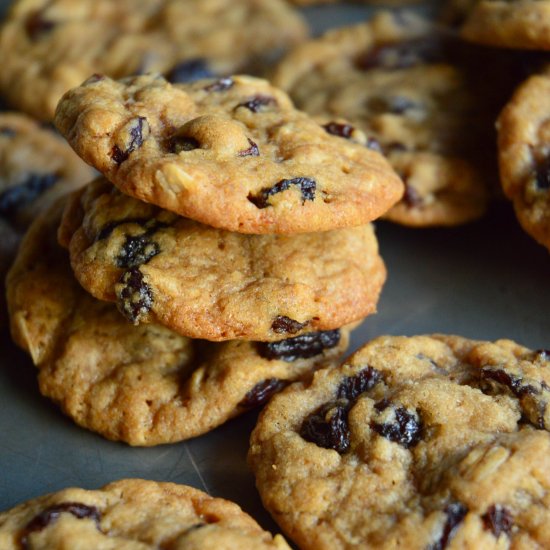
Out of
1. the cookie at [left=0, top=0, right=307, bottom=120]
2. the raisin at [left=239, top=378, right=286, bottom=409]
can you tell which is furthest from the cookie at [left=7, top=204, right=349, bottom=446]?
the cookie at [left=0, top=0, right=307, bottom=120]

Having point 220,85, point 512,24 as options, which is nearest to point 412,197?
point 512,24

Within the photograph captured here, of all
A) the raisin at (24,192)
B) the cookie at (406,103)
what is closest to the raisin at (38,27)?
the raisin at (24,192)

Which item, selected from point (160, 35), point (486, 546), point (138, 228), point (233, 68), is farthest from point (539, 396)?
point (160, 35)

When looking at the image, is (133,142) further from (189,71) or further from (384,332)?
(189,71)

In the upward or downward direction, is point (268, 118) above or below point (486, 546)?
above

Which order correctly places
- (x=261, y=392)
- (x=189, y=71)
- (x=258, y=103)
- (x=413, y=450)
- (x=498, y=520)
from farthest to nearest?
(x=189, y=71) → (x=258, y=103) → (x=261, y=392) → (x=413, y=450) → (x=498, y=520)

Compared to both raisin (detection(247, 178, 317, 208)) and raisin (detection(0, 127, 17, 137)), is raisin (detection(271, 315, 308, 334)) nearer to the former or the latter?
raisin (detection(247, 178, 317, 208))

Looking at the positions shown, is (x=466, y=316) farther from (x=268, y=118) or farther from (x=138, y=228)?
(x=138, y=228)
